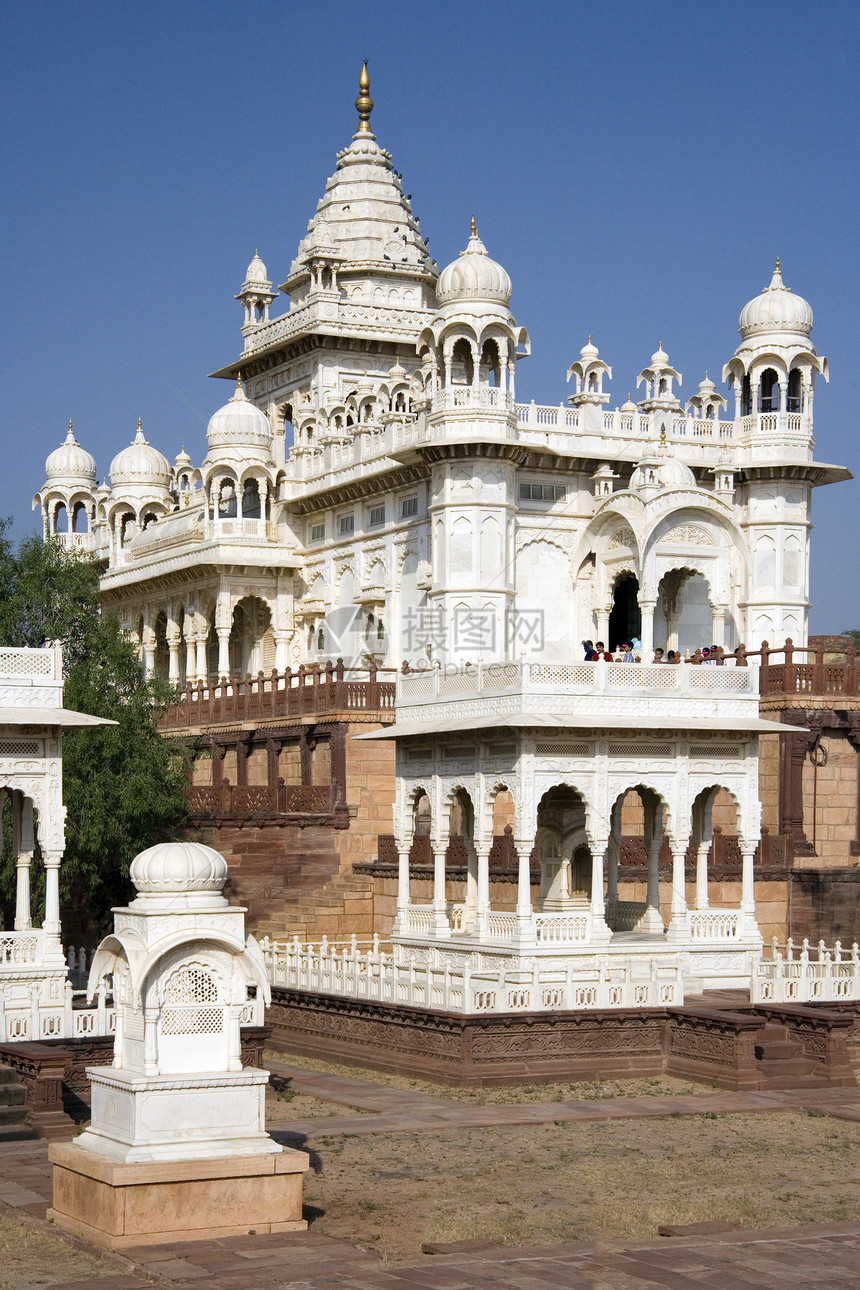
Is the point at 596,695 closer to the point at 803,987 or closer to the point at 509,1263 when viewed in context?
the point at 803,987

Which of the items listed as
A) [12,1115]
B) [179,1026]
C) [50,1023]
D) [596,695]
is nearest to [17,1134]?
[12,1115]

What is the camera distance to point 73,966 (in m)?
29.8

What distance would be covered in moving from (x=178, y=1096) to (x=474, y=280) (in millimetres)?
30429

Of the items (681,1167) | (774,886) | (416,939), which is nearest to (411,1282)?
(681,1167)

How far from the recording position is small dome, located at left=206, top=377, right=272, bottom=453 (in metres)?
49.6

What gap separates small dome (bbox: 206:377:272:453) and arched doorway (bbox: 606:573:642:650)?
1019 centimetres

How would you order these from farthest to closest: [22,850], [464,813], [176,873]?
[464,813]
[22,850]
[176,873]

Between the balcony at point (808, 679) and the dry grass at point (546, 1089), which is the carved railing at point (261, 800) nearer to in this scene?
the balcony at point (808, 679)

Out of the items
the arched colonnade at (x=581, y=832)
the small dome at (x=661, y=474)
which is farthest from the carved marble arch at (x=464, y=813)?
the small dome at (x=661, y=474)

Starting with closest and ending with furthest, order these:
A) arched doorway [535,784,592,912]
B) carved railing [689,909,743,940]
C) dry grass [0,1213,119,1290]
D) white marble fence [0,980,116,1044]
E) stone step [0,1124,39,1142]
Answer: dry grass [0,1213,119,1290] < stone step [0,1124,39,1142] < white marble fence [0,980,116,1044] < carved railing [689,909,743,940] < arched doorway [535,784,592,912]

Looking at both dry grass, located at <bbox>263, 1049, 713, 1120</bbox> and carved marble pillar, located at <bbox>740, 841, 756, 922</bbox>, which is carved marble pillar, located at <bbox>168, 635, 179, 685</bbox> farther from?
dry grass, located at <bbox>263, 1049, 713, 1120</bbox>

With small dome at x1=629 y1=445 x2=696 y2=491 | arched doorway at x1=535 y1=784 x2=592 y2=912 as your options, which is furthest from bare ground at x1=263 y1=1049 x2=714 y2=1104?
small dome at x1=629 y1=445 x2=696 y2=491

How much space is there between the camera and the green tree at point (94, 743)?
3425 cm

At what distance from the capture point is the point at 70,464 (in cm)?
6306
